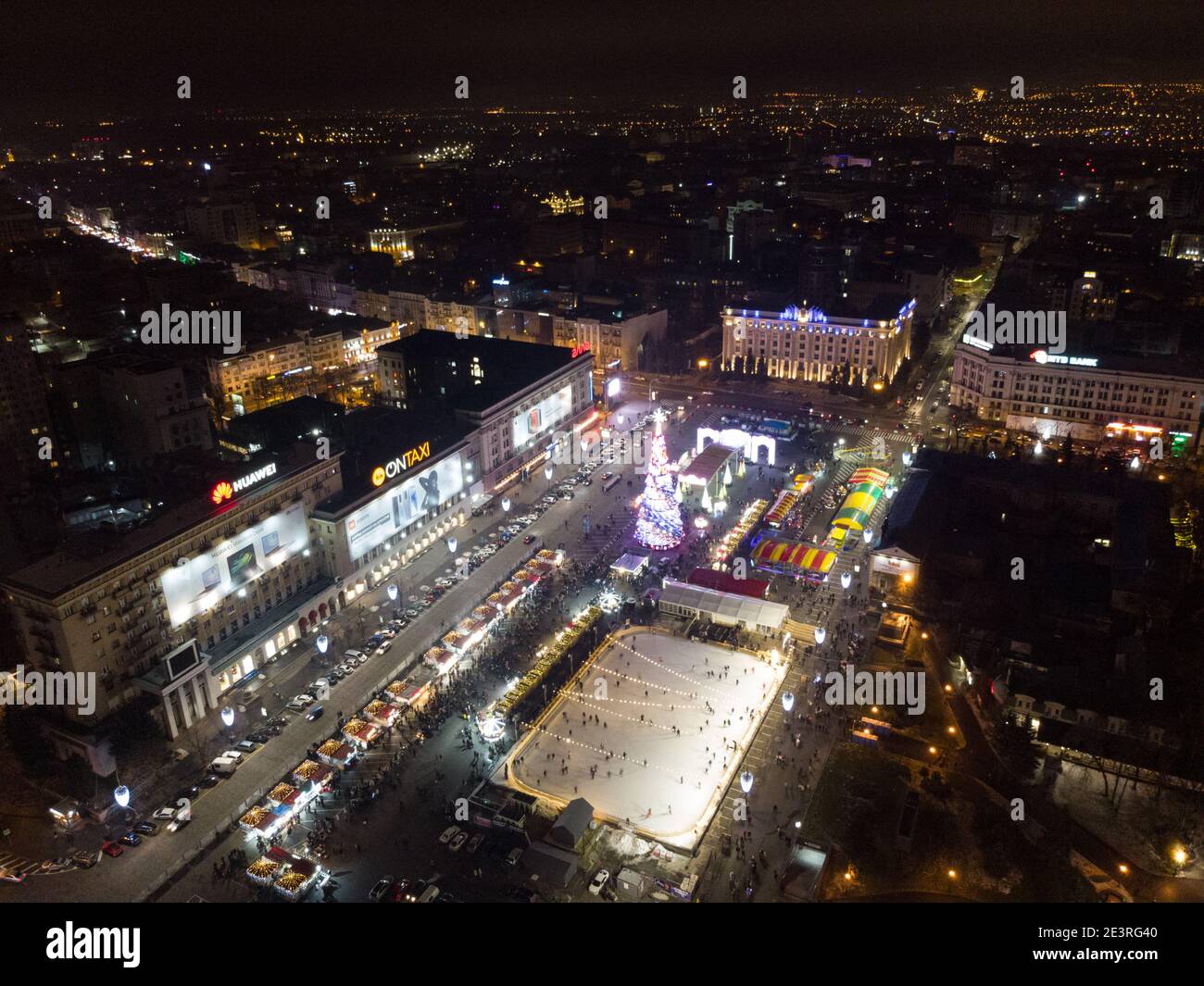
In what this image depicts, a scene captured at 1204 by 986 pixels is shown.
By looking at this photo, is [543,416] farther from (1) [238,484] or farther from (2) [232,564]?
(2) [232,564]

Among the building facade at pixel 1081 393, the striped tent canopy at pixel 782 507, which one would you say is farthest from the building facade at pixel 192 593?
the building facade at pixel 1081 393

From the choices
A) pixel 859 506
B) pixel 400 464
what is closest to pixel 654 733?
pixel 400 464

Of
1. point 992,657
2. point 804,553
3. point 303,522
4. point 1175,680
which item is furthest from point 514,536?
point 1175,680

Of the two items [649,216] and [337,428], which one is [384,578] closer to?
[337,428]
